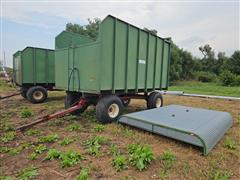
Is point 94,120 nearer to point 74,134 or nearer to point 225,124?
point 74,134

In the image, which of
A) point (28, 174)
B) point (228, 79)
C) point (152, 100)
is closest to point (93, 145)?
point (28, 174)

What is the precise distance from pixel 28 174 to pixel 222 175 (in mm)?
2485

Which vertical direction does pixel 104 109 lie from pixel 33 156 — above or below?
above

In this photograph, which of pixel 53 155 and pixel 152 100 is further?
pixel 152 100

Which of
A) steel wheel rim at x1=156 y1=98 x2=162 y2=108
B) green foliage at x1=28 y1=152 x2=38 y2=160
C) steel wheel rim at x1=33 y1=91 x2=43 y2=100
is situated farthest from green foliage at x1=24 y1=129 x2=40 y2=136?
steel wheel rim at x1=33 y1=91 x2=43 y2=100

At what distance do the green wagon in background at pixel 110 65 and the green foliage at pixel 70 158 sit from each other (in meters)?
1.87

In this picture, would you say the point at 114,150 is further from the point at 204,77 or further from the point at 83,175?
the point at 204,77

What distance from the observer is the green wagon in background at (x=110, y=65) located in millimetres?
4527

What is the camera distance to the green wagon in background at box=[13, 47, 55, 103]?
822 cm

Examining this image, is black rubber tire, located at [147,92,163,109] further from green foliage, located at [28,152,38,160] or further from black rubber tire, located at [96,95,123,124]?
green foliage, located at [28,152,38,160]

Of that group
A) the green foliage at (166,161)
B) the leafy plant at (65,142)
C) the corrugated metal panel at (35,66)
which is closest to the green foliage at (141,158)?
the green foliage at (166,161)

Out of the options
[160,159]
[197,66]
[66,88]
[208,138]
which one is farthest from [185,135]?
[197,66]

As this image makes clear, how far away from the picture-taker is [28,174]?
7.57ft

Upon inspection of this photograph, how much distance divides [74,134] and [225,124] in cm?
341
